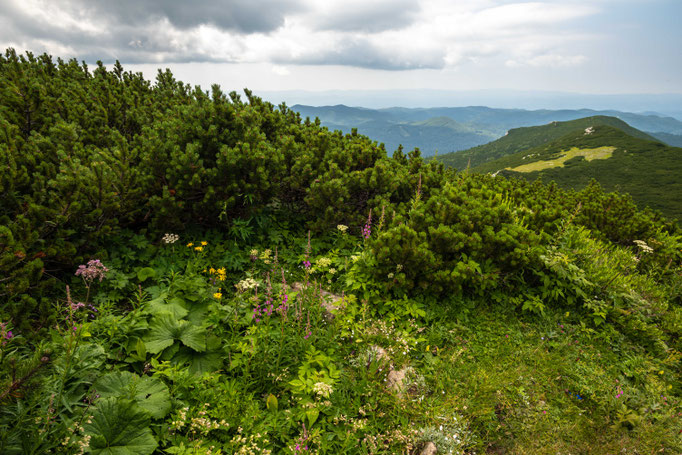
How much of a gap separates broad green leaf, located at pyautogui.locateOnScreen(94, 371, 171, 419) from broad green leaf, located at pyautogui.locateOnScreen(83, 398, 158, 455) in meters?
0.12

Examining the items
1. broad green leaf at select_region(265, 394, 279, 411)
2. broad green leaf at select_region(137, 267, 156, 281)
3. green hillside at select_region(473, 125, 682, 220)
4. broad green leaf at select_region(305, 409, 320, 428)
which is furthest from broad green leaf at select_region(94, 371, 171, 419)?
green hillside at select_region(473, 125, 682, 220)

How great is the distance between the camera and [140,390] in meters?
2.82

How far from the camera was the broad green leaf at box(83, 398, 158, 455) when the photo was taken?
241cm

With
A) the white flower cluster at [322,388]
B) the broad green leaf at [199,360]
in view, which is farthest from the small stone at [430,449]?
the broad green leaf at [199,360]

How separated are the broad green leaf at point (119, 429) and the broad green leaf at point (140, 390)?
0.12 meters

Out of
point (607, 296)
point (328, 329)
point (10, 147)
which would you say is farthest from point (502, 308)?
point (10, 147)

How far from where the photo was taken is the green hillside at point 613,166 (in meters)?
90.5

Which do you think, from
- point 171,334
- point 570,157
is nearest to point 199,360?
point 171,334

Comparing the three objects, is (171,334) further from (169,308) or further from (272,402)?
(272,402)

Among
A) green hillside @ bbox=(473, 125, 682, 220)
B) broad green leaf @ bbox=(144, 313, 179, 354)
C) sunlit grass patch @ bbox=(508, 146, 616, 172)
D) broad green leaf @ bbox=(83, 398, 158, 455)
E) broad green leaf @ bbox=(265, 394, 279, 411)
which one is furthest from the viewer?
sunlit grass patch @ bbox=(508, 146, 616, 172)

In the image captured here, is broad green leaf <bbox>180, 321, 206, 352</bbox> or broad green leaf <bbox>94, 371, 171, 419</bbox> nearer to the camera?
broad green leaf <bbox>94, 371, 171, 419</bbox>

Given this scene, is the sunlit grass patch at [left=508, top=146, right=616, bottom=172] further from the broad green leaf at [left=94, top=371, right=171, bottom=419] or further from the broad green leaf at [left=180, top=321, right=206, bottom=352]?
the broad green leaf at [left=94, top=371, right=171, bottom=419]

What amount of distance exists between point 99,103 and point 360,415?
24.0ft

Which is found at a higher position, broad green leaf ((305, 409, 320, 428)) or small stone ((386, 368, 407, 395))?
broad green leaf ((305, 409, 320, 428))
